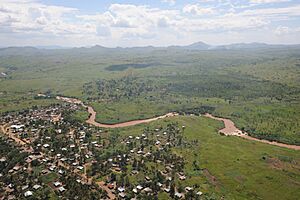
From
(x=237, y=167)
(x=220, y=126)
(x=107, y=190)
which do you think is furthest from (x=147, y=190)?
(x=220, y=126)

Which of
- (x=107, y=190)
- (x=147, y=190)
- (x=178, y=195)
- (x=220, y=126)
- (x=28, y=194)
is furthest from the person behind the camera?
(x=220, y=126)

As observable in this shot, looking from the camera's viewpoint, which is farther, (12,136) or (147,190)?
(12,136)

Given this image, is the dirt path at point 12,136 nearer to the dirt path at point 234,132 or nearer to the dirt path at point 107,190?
the dirt path at point 107,190

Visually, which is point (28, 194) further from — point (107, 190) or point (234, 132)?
point (234, 132)

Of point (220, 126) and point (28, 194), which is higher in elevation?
point (28, 194)

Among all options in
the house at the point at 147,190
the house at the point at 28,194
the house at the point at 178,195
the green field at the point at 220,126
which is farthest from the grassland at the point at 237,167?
the house at the point at 28,194

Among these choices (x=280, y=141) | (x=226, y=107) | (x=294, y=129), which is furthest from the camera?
(x=226, y=107)

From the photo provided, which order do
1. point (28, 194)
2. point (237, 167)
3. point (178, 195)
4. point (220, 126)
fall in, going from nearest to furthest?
point (28, 194) < point (178, 195) < point (237, 167) < point (220, 126)

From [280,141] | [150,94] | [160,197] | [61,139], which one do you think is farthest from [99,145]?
[150,94]

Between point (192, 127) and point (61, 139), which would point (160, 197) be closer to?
point (61, 139)
